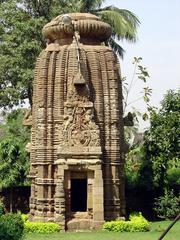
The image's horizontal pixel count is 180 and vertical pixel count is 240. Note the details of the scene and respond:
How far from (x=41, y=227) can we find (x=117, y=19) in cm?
1602

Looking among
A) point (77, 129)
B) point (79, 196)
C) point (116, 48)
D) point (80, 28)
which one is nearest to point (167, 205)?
point (79, 196)

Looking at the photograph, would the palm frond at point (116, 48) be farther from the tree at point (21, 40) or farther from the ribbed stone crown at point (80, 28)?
the ribbed stone crown at point (80, 28)

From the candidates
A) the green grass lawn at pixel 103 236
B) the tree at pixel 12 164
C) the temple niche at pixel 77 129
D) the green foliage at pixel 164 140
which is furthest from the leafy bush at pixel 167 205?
the tree at pixel 12 164

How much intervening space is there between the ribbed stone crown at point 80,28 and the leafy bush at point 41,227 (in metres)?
7.86

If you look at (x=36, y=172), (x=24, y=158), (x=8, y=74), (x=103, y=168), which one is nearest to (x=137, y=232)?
(x=103, y=168)

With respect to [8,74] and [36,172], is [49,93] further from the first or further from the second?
[8,74]

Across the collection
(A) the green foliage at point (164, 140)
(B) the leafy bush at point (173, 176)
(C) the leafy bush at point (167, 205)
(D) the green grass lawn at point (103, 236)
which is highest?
(A) the green foliage at point (164, 140)

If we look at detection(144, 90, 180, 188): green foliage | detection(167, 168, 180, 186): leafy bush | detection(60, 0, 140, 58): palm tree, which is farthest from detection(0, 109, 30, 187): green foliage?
detection(60, 0, 140, 58): palm tree

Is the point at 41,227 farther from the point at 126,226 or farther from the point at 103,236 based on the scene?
the point at 126,226

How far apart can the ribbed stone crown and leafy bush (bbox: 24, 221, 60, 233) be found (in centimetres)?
786

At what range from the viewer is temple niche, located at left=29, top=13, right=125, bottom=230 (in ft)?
60.7

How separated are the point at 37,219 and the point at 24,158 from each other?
6897 millimetres

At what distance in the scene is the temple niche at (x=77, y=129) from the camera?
60.7 feet

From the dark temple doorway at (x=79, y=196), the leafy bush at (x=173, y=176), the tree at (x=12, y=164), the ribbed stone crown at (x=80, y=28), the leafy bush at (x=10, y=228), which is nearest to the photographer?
the leafy bush at (x=10, y=228)
